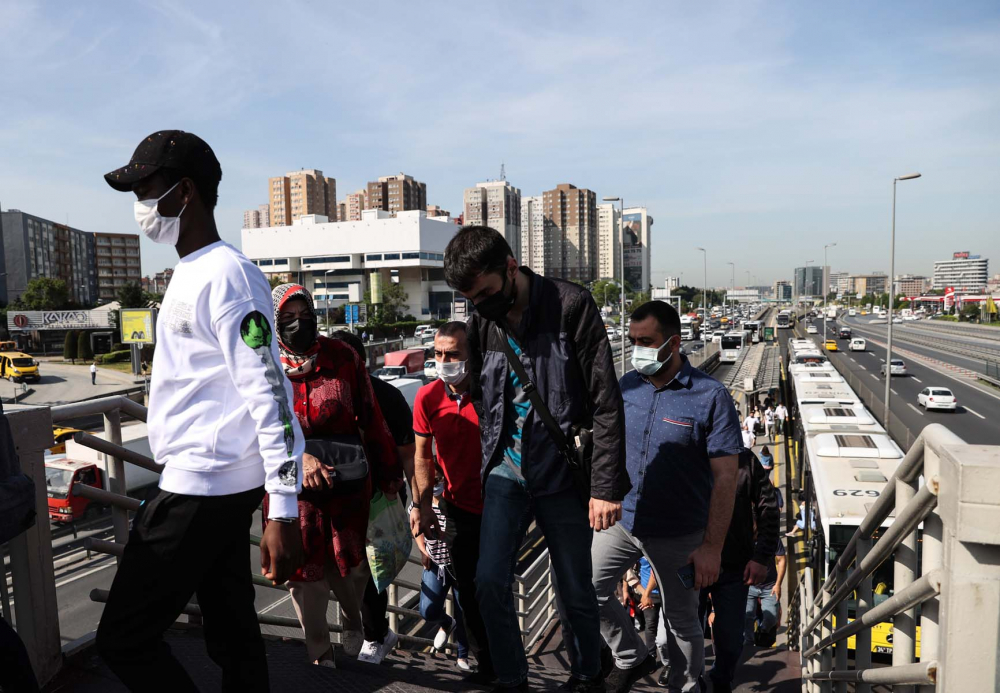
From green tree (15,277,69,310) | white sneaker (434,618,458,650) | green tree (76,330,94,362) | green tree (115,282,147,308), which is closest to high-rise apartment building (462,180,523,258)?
green tree (15,277,69,310)

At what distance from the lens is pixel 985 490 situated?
1.39 meters

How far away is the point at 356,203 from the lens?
160 metres

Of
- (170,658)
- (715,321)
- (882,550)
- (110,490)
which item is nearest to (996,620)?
(882,550)

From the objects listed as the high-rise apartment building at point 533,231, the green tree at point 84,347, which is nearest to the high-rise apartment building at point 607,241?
the high-rise apartment building at point 533,231

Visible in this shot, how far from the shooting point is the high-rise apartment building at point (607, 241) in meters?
161

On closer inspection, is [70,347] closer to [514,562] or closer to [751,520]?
[751,520]

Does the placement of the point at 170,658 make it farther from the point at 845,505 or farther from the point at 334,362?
the point at 845,505

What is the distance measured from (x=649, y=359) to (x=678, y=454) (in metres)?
0.50

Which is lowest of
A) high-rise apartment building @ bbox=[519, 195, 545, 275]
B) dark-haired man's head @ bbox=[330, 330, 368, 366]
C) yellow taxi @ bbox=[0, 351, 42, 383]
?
yellow taxi @ bbox=[0, 351, 42, 383]

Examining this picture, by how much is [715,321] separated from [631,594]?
105 meters

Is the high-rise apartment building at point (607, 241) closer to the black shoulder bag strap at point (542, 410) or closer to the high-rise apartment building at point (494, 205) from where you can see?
the high-rise apartment building at point (494, 205)

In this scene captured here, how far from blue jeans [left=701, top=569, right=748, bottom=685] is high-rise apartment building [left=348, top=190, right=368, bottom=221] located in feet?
495

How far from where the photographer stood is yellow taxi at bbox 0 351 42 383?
3612cm

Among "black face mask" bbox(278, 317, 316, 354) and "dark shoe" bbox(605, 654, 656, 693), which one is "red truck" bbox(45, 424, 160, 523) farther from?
"dark shoe" bbox(605, 654, 656, 693)
